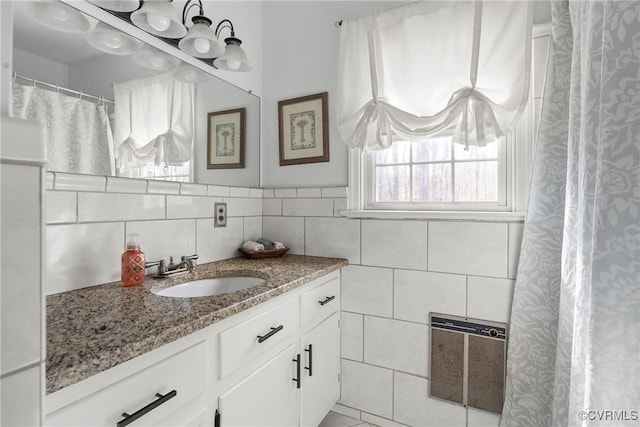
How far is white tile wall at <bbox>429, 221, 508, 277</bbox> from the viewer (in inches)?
57.5

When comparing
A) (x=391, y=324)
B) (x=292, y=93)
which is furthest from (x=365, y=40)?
(x=391, y=324)

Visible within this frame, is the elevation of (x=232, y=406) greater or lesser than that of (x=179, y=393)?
lesser

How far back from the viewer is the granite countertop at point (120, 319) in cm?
63

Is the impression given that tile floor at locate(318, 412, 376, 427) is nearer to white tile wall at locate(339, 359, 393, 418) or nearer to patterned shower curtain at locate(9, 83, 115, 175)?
white tile wall at locate(339, 359, 393, 418)

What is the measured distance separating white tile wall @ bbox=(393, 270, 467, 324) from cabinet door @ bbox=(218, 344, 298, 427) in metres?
0.62

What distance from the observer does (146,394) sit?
0.76m

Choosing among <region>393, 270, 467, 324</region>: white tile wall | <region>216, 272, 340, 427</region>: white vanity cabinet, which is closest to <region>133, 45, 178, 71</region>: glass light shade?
<region>216, 272, 340, 427</region>: white vanity cabinet

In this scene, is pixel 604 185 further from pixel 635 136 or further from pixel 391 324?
pixel 391 324

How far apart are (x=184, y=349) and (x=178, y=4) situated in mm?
1522

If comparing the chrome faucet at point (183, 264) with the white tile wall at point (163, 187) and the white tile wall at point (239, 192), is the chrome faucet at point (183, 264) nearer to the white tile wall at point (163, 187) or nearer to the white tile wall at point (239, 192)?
the white tile wall at point (163, 187)

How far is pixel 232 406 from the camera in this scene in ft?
Answer: 3.35

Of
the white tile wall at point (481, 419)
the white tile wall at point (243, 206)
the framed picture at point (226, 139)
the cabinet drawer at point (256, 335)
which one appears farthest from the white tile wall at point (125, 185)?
the white tile wall at point (481, 419)

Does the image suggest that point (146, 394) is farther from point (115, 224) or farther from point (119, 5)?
point (119, 5)

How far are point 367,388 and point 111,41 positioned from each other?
200 cm
